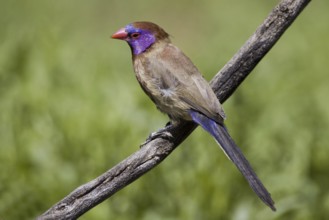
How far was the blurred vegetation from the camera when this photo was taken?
494 centimetres

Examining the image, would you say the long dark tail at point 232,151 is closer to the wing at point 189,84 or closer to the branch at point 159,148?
the wing at point 189,84

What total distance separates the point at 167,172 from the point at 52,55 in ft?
4.88

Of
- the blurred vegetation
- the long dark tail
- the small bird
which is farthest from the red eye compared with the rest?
the blurred vegetation

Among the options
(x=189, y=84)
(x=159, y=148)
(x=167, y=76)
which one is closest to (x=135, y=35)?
(x=167, y=76)

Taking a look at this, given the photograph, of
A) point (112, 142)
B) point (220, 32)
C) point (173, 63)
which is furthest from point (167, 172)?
point (220, 32)

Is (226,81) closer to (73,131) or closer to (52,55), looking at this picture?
(73,131)

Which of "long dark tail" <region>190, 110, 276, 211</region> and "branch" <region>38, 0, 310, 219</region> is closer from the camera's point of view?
"long dark tail" <region>190, 110, 276, 211</region>

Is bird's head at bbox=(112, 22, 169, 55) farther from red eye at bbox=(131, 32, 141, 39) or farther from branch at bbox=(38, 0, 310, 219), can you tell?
branch at bbox=(38, 0, 310, 219)

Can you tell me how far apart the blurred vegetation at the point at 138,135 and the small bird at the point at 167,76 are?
89cm

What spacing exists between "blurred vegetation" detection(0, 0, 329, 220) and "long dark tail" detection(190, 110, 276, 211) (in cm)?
97

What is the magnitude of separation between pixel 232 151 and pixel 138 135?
163cm

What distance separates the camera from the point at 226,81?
3.79 m

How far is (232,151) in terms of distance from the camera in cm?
375

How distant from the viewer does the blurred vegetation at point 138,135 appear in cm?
494
